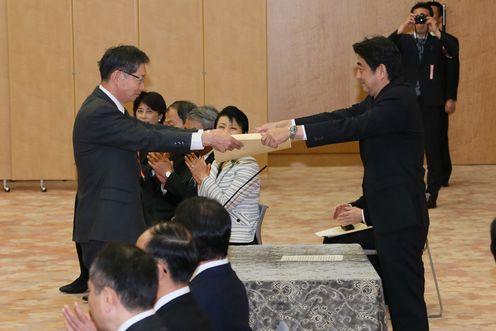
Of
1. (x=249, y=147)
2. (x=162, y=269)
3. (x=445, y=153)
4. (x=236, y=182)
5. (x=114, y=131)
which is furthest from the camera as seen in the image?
(x=445, y=153)

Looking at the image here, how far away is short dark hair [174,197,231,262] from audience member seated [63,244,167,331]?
0.90 meters

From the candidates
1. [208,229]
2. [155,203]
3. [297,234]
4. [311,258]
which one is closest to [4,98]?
[297,234]

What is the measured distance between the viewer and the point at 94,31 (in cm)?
1124

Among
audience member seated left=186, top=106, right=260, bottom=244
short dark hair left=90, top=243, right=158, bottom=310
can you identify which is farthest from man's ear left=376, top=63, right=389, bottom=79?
short dark hair left=90, top=243, right=158, bottom=310

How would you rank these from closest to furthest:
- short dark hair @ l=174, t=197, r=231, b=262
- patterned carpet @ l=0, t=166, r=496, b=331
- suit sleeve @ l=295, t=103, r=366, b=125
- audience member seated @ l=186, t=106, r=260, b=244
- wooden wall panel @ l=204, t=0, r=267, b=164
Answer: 1. short dark hair @ l=174, t=197, r=231, b=262
2. suit sleeve @ l=295, t=103, r=366, b=125
3. audience member seated @ l=186, t=106, r=260, b=244
4. patterned carpet @ l=0, t=166, r=496, b=331
5. wooden wall panel @ l=204, t=0, r=267, b=164

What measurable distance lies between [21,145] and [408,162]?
7.41 meters

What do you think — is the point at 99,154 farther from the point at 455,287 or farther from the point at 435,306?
the point at 455,287

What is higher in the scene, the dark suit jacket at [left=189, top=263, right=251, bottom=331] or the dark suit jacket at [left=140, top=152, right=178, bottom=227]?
the dark suit jacket at [left=140, top=152, right=178, bottom=227]

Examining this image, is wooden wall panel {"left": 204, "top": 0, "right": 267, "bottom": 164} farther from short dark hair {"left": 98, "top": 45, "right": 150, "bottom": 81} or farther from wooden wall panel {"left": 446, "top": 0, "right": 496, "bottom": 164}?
short dark hair {"left": 98, "top": 45, "right": 150, "bottom": 81}

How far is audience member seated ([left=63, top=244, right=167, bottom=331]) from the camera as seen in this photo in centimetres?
276

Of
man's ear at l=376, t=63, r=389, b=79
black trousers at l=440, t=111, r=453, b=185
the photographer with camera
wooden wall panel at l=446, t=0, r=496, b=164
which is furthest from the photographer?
wooden wall panel at l=446, t=0, r=496, b=164

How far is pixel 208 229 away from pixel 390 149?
1362 mm

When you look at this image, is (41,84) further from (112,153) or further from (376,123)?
(376,123)

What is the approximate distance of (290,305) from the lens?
4344 millimetres
